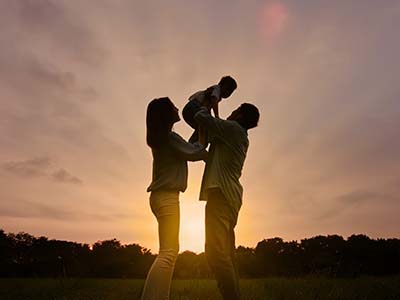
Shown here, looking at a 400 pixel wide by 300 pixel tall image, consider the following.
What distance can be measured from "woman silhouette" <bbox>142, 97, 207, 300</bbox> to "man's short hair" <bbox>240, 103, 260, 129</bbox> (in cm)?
74

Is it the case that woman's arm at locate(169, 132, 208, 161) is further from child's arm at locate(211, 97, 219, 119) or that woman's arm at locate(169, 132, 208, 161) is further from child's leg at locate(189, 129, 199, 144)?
child's arm at locate(211, 97, 219, 119)

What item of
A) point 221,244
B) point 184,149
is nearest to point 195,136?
point 184,149

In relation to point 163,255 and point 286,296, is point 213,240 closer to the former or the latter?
point 163,255

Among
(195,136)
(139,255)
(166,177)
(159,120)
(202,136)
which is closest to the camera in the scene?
(159,120)

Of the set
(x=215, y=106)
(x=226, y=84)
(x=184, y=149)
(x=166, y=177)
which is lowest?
(x=166, y=177)

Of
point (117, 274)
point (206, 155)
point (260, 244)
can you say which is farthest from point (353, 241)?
point (206, 155)

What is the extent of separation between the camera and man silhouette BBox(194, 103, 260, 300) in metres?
5.10

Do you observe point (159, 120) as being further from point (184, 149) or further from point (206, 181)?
point (206, 181)

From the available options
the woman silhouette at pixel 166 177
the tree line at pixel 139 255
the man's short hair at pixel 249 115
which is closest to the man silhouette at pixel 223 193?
the man's short hair at pixel 249 115

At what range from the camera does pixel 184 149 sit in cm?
521

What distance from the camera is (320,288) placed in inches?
350

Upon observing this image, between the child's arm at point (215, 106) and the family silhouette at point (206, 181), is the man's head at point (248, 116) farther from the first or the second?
the child's arm at point (215, 106)

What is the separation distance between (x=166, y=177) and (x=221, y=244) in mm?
1037

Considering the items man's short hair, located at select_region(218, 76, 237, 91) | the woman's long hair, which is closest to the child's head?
man's short hair, located at select_region(218, 76, 237, 91)
